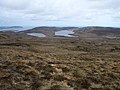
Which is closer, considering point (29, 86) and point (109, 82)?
point (29, 86)

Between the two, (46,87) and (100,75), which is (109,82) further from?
(46,87)

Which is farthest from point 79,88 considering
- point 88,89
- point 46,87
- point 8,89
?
point 8,89

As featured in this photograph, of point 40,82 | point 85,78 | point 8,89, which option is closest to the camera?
point 8,89

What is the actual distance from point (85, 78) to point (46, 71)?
3090 millimetres

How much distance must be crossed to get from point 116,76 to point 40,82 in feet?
17.4

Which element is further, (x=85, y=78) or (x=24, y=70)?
(x=24, y=70)

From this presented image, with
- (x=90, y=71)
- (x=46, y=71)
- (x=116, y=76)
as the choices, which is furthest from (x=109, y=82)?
(x=46, y=71)

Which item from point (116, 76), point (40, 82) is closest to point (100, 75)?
point (116, 76)

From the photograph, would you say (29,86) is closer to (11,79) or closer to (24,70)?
(11,79)

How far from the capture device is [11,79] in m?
15.2

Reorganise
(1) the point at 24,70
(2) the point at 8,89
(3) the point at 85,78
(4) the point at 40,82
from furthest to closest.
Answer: (1) the point at 24,70, (3) the point at 85,78, (4) the point at 40,82, (2) the point at 8,89

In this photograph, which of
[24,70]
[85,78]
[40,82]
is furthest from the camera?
[24,70]

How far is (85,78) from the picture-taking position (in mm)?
16016

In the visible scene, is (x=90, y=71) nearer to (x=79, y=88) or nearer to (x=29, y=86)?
(x=79, y=88)
